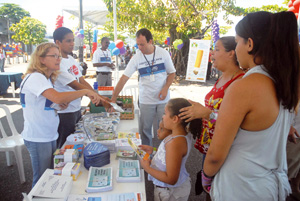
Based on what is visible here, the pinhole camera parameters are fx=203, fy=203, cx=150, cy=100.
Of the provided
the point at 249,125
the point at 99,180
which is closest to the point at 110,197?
the point at 99,180

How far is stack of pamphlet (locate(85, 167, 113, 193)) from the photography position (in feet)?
4.11

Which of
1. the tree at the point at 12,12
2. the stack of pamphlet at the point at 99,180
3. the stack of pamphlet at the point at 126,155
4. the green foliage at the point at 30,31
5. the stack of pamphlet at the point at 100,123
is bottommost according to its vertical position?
the stack of pamphlet at the point at 99,180

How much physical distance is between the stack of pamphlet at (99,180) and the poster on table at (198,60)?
22.3 feet

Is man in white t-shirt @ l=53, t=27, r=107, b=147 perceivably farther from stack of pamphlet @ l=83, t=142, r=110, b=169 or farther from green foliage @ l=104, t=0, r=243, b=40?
green foliage @ l=104, t=0, r=243, b=40

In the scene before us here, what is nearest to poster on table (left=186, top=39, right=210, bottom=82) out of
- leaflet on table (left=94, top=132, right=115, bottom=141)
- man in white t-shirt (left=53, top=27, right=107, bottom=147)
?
man in white t-shirt (left=53, top=27, right=107, bottom=147)

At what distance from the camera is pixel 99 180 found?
133 centimetres

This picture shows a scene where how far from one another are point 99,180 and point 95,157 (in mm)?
206

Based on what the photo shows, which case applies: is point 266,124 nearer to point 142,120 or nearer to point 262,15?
point 262,15

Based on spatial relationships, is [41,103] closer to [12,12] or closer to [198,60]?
[198,60]

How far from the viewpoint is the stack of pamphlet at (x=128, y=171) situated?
1.36 metres

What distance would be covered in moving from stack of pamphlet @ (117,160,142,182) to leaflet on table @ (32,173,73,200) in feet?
1.06

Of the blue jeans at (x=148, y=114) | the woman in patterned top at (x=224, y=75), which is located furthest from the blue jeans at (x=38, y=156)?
the blue jeans at (x=148, y=114)

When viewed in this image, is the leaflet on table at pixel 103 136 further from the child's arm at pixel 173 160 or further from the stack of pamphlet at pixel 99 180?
the child's arm at pixel 173 160

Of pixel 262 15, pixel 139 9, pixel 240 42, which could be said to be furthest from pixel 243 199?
pixel 139 9
